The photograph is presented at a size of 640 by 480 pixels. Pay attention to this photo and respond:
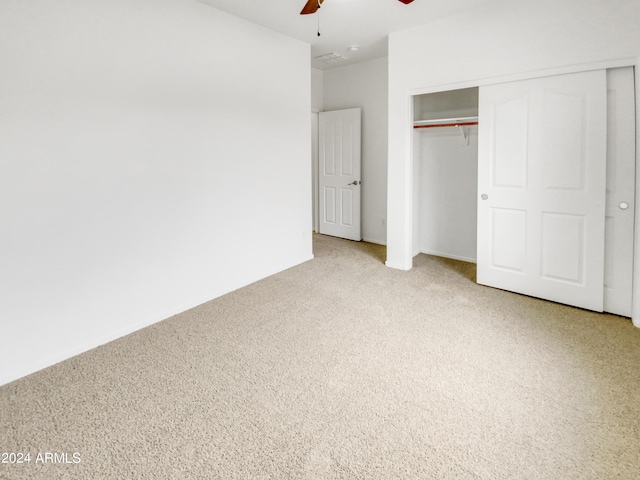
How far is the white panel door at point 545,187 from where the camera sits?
2.98 meters

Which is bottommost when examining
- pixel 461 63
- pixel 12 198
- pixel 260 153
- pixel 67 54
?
pixel 12 198

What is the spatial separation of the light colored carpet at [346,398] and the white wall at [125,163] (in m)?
0.33

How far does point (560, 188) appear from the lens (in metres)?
3.15

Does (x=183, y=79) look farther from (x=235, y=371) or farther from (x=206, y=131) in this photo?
(x=235, y=371)

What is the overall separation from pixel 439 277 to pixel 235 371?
258cm

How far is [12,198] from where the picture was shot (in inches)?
87.8

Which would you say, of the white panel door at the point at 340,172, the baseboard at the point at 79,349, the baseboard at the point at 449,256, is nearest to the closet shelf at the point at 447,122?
the white panel door at the point at 340,172

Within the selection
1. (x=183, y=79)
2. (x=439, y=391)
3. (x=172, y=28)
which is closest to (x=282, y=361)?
(x=439, y=391)

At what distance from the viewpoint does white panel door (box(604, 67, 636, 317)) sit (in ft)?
9.27

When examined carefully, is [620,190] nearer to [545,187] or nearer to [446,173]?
[545,187]

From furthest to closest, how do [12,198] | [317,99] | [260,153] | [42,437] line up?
[317,99]
[260,153]
[12,198]
[42,437]

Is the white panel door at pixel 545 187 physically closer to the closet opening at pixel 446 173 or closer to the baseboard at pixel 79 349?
the closet opening at pixel 446 173

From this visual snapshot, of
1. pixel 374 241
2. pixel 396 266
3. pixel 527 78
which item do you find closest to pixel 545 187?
pixel 527 78

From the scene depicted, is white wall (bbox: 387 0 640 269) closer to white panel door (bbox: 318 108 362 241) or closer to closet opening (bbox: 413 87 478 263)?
closet opening (bbox: 413 87 478 263)
